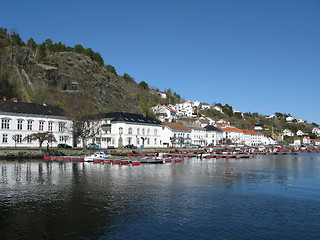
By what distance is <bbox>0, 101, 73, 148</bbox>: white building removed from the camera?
203 feet

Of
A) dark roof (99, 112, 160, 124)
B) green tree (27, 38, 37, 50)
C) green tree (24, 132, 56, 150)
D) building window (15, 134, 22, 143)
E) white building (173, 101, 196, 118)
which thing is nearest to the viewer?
green tree (24, 132, 56, 150)

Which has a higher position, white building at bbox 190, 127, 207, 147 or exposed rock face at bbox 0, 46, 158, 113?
exposed rock face at bbox 0, 46, 158, 113

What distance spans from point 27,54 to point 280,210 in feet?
379

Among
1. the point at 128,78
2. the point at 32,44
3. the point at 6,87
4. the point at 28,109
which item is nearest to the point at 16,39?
the point at 32,44

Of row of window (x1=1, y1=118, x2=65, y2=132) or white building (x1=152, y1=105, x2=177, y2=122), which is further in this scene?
white building (x1=152, y1=105, x2=177, y2=122)

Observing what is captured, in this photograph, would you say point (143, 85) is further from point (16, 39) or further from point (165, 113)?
point (16, 39)

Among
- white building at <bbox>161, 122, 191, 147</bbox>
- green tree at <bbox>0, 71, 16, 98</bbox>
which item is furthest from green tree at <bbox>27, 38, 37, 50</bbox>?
white building at <bbox>161, 122, 191, 147</bbox>

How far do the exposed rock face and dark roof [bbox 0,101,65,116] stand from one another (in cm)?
2626

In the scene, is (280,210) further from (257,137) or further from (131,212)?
(257,137)

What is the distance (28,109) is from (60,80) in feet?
155

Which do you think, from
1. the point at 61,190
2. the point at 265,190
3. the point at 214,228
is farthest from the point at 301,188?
the point at 61,190

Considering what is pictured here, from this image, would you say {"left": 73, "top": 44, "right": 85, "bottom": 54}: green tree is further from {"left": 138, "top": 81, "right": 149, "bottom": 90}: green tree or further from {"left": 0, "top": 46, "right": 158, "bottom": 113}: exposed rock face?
{"left": 138, "top": 81, "right": 149, "bottom": 90}: green tree

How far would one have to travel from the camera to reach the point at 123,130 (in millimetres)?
79688

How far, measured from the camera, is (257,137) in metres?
177
